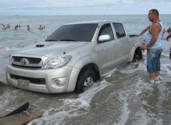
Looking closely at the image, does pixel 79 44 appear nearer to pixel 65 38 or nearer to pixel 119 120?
pixel 65 38

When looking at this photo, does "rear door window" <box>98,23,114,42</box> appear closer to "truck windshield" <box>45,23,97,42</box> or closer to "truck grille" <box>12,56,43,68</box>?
"truck windshield" <box>45,23,97,42</box>

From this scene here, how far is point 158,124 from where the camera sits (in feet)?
14.1

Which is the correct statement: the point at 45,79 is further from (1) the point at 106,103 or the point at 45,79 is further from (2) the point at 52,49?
(1) the point at 106,103

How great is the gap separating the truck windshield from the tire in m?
0.90

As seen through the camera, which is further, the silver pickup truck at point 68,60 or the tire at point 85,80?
the tire at point 85,80

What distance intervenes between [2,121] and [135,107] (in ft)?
8.41

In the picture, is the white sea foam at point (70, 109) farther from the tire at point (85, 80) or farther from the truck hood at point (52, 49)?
the truck hood at point (52, 49)

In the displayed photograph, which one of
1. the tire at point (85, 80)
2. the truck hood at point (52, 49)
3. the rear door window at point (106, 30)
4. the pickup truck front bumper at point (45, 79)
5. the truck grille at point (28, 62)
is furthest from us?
the rear door window at point (106, 30)

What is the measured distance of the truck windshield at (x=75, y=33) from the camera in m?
6.51

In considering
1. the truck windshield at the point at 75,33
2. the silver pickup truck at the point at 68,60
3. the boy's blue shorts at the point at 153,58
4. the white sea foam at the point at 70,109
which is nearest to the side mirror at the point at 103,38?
the silver pickup truck at the point at 68,60

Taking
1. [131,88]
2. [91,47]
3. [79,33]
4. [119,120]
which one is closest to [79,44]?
[91,47]

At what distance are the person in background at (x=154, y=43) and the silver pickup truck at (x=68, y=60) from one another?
1.05m

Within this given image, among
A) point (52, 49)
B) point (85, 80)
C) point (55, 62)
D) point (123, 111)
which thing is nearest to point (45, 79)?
point (55, 62)

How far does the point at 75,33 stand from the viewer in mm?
6730
